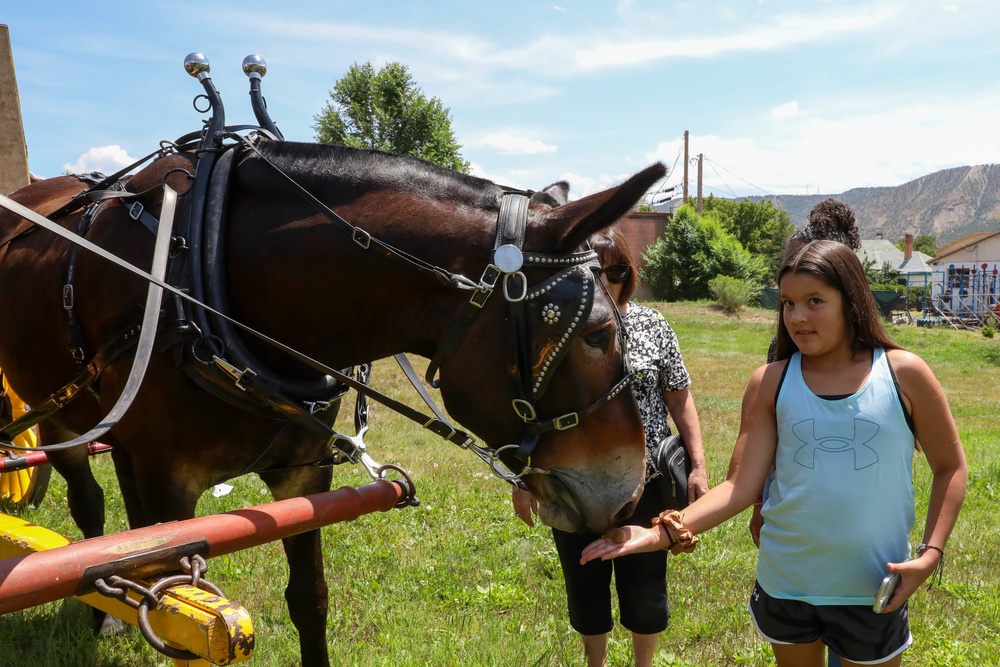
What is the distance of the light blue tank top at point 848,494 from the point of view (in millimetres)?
1946

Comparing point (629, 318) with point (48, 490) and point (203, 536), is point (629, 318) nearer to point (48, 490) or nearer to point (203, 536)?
point (203, 536)

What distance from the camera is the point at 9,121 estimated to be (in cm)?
480

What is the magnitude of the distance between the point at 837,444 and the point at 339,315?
1439mm

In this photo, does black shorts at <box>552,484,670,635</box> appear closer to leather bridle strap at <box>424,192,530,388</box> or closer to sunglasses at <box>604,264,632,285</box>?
sunglasses at <box>604,264,632,285</box>

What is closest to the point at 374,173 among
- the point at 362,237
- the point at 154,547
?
the point at 362,237

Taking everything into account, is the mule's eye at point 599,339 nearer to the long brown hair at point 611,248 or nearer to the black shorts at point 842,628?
the long brown hair at point 611,248

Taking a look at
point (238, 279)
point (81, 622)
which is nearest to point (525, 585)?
point (81, 622)

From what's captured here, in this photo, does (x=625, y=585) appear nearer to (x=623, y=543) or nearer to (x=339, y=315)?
(x=623, y=543)

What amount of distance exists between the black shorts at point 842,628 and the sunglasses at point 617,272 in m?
1.16

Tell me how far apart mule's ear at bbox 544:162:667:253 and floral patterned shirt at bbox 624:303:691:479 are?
939 millimetres

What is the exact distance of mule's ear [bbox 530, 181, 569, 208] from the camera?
82.7 inches

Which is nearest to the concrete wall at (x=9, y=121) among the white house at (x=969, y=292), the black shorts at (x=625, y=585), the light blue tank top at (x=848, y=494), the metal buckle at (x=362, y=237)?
the metal buckle at (x=362, y=237)

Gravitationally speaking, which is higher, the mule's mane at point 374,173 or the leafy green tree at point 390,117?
the leafy green tree at point 390,117

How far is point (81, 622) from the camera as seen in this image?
11.1 feet
